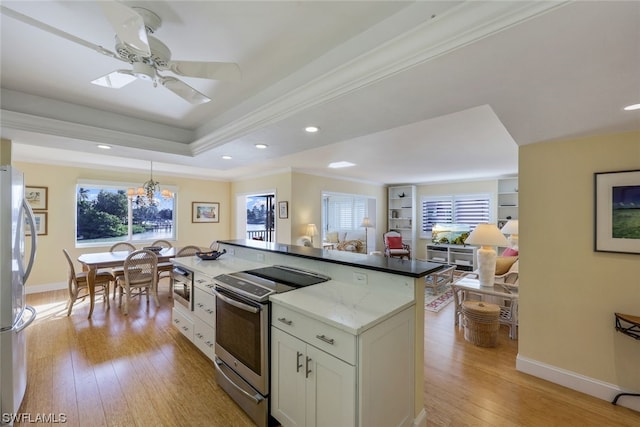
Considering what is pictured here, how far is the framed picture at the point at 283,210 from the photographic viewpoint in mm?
5794

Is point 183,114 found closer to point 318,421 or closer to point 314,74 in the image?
point 314,74

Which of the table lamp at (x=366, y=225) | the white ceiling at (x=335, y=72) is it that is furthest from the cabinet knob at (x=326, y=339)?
Result: the table lamp at (x=366, y=225)

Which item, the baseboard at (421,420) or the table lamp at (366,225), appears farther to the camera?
the table lamp at (366,225)

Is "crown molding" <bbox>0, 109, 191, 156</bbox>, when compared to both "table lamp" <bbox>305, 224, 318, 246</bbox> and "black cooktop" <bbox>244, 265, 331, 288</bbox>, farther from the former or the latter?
"table lamp" <bbox>305, 224, 318, 246</bbox>

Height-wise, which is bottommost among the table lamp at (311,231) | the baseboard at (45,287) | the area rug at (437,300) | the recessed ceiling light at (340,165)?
the area rug at (437,300)

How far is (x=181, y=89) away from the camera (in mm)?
1794

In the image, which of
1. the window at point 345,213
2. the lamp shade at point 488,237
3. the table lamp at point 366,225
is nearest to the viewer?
the lamp shade at point 488,237

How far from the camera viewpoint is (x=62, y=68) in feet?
6.51

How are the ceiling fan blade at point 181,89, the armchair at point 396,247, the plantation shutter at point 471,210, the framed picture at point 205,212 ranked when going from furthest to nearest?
the armchair at point 396,247 < the plantation shutter at point 471,210 < the framed picture at point 205,212 < the ceiling fan blade at point 181,89

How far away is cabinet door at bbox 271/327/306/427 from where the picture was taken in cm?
165

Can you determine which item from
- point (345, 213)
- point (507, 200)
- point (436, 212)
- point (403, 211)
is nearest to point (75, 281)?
point (345, 213)

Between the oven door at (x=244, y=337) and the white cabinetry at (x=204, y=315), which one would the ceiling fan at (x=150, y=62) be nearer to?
the oven door at (x=244, y=337)

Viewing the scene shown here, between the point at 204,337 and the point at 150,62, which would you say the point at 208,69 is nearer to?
the point at 150,62

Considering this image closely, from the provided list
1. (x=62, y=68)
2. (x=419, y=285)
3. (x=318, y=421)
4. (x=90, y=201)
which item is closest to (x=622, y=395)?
(x=419, y=285)
